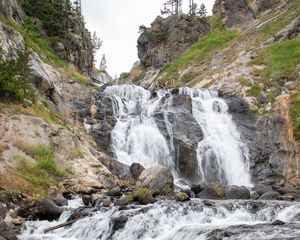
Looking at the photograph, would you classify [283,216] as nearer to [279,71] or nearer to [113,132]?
[113,132]

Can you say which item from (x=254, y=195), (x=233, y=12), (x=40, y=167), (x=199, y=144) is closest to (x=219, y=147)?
(x=199, y=144)

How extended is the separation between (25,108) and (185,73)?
34710 millimetres

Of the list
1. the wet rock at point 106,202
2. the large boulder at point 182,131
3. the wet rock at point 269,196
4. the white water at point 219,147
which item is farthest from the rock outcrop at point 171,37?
Result: the wet rock at point 106,202

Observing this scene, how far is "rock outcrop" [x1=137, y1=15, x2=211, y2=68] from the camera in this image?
73.0 meters

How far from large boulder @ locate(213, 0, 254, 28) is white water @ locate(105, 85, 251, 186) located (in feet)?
116

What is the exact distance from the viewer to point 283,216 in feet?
60.5

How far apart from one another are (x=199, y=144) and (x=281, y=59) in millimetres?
19771

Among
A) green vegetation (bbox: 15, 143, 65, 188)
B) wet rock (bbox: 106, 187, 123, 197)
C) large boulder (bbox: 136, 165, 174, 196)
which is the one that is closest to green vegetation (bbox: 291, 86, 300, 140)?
large boulder (bbox: 136, 165, 174, 196)

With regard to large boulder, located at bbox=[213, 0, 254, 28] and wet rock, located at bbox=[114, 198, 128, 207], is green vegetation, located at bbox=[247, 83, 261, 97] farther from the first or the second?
large boulder, located at bbox=[213, 0, 254, 28]

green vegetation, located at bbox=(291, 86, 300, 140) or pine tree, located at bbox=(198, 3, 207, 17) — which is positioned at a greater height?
pine tree, located at bbox=(198, 3, 207, 17)

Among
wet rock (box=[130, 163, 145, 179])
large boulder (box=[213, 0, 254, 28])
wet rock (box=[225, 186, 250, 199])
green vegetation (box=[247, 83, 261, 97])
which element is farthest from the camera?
large boulder (box=[213, 0, 254, 28])

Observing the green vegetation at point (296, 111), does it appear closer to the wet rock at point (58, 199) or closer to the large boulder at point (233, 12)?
the wet rock at point (58, 199)

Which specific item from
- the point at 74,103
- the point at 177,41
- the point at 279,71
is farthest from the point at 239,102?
the point at 177,41

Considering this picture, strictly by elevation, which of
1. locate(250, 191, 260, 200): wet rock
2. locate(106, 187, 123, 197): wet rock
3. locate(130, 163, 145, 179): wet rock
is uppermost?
locate(130, 163, 145, 179): wet rock
